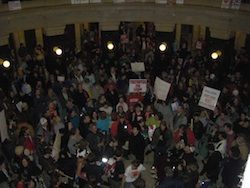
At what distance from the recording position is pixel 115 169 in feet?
30.3

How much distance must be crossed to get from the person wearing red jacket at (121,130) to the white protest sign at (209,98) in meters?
2.44

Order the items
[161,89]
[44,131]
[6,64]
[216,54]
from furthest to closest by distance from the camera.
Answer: [216,54], [6,64], [161,89], [44,131]

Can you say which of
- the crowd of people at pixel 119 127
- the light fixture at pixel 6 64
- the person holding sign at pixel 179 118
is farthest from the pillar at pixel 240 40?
the light fixture at pixel 6 64

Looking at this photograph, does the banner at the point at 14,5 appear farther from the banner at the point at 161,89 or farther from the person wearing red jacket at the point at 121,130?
the person wearing red jacket at the point at 121,130

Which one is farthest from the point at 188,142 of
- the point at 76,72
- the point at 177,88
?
the point at 76,72

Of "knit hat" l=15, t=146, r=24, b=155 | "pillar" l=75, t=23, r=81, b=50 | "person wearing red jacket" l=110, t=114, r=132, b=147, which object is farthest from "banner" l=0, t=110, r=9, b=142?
"pillar" l=75, t=23, r=81, b=50

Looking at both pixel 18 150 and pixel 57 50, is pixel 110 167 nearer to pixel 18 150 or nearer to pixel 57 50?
pixel 18 150

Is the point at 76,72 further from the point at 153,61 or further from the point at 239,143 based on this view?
the point at 239,143

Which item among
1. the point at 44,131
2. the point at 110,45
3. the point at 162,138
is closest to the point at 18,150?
the point at 44,131

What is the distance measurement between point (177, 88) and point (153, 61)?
3100mm

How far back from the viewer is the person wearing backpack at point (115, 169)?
9.15 meters

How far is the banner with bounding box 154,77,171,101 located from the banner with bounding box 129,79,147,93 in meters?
0.39

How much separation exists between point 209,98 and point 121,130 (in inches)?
111

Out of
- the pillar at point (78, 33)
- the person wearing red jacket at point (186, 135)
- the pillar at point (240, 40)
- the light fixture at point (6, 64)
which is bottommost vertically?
the pillar at point (78, 33)
